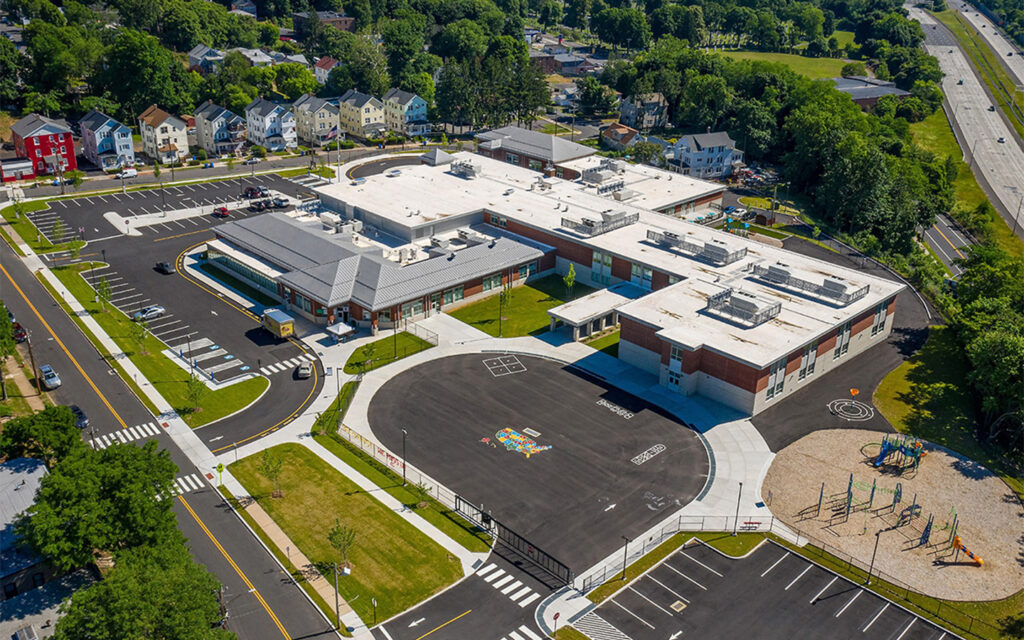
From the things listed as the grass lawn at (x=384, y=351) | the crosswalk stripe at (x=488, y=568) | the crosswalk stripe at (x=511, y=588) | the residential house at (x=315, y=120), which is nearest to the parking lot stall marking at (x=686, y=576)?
the crosswalk stripe at (x=511, y=588)

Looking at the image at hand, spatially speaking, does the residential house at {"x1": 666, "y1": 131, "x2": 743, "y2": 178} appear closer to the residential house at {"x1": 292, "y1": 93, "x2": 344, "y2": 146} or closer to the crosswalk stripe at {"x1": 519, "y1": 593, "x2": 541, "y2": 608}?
the residential house at {"x1": 292, "y1": 93, "x2": 344, "y2": 146}

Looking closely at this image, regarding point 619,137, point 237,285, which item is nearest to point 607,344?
point 237,285

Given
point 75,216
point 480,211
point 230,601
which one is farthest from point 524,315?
point 75,216

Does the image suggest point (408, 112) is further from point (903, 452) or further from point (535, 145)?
point (903, 452)

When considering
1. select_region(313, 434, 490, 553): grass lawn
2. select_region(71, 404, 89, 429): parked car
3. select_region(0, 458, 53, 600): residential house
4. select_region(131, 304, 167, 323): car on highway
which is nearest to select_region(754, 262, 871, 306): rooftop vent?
select_region(313, 434, 490, 553): grass lawn

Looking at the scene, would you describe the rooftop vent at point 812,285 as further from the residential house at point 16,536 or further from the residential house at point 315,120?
the residential house at point 315,120
